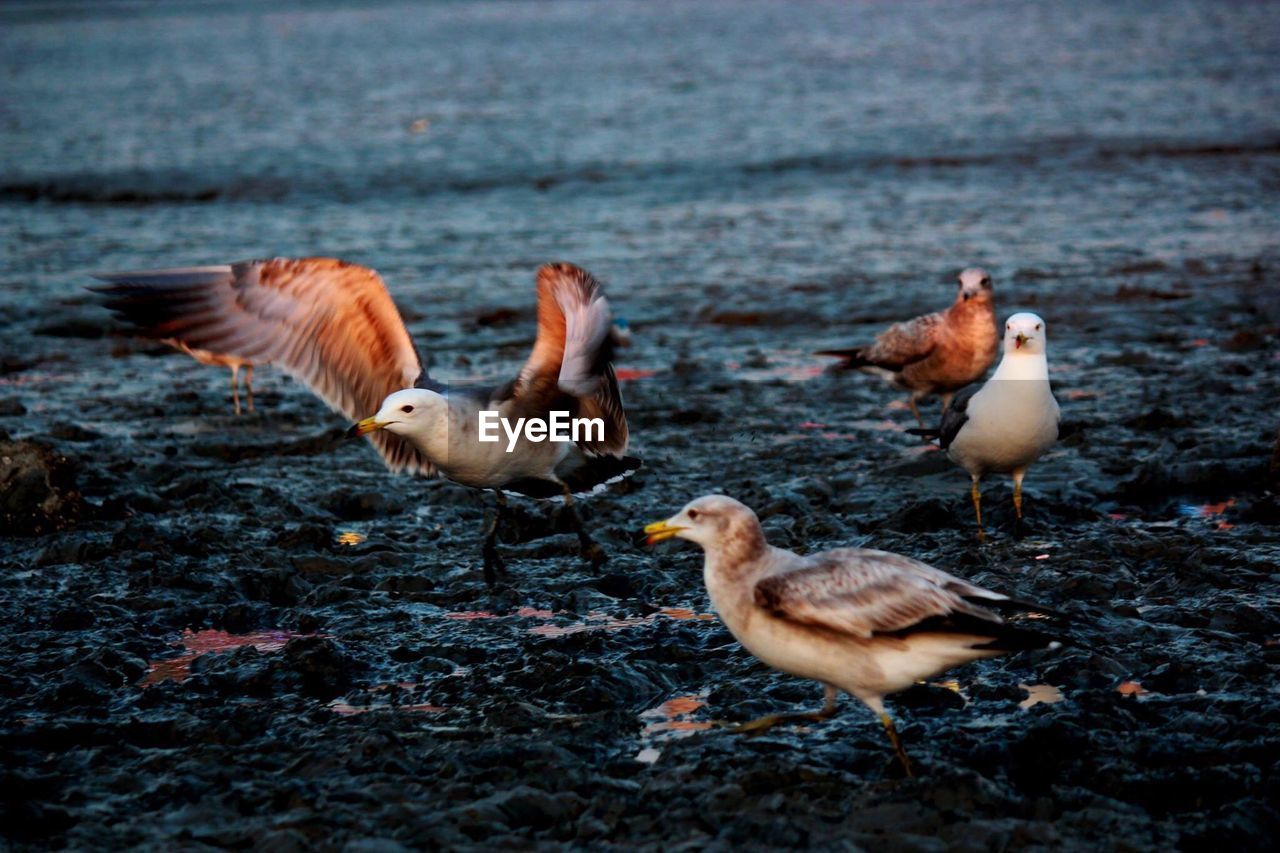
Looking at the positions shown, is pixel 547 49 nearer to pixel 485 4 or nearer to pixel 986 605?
pixel 485 4

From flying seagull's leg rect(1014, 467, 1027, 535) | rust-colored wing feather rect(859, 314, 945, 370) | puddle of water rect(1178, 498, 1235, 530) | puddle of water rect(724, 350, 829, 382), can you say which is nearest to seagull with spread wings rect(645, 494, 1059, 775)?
flying seagull's leg rect(1014, 467, 1027, 535)

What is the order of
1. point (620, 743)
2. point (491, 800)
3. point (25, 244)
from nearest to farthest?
point (491, 800) < point (620, 743) < point (25, 244)

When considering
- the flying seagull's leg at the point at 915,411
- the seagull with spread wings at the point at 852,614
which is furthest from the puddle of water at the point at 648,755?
the flying seagull's leg at the point at 915,411

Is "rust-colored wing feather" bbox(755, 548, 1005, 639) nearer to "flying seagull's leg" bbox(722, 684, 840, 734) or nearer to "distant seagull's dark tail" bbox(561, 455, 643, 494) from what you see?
"flying seagull's leg" bbox(722, 684, 840, 734)

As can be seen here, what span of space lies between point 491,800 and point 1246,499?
491 cm

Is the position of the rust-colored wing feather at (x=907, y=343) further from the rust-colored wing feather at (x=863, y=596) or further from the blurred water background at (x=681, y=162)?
the rust-colored wing feather at (x=863, y=596)

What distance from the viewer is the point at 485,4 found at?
89.4 meters

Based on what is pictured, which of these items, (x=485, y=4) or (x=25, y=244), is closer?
(x=25, y=244)

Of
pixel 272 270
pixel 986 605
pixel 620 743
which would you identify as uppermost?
pixel 272 270

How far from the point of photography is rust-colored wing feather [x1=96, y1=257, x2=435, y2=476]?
8141mm

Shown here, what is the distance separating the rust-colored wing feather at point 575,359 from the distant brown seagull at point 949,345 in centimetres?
282

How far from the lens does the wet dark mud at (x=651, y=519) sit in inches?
202

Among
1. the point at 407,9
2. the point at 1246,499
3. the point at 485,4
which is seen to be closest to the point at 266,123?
the point at 1246,499

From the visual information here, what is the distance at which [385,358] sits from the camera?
8.31m
